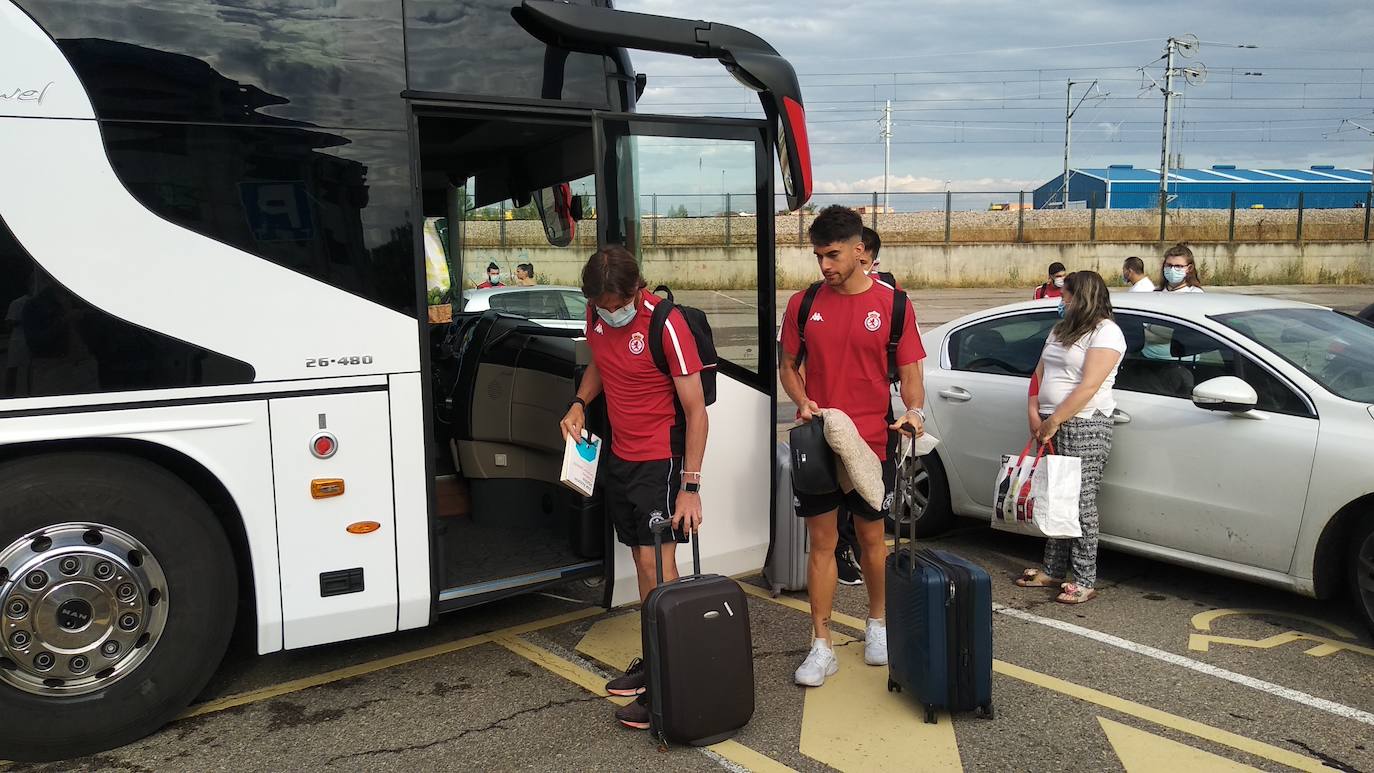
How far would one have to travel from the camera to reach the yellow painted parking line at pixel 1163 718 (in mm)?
3539

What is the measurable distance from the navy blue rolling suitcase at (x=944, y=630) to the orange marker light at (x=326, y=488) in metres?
2.16

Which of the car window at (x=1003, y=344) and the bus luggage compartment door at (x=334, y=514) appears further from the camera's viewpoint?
the car window at (x=1003, y=344)

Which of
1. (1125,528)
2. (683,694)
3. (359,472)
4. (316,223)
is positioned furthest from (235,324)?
(1125,528)

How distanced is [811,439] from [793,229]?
2638cm

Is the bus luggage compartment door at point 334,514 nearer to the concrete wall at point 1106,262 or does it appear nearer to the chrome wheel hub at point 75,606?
the chrome wheel hub at point 75,606

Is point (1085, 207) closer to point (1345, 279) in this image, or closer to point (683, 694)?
point (1345, 279)

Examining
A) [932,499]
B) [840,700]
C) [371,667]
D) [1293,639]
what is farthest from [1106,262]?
[371,667]

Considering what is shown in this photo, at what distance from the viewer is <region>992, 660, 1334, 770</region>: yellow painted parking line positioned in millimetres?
3539

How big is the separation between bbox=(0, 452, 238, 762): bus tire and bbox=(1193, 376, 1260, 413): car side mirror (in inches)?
171

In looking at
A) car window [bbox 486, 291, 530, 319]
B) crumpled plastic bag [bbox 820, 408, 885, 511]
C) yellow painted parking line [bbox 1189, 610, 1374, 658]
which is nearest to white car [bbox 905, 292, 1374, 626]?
yellow painted parking line [bbox 1189, 610, 1374, 658]

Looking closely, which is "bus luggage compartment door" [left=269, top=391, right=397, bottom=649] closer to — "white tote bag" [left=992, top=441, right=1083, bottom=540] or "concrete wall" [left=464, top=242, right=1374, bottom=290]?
"white tote bag" [left=992, top=441, right=1083, bottom=540]

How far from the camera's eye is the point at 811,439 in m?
3.97

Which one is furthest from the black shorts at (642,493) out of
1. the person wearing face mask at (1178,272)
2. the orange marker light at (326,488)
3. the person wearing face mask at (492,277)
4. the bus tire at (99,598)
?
the person wearing face mask at (1178,272)

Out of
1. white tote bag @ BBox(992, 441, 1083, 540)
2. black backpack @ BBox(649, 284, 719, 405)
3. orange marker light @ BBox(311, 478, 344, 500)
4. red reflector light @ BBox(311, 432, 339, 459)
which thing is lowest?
white tote bag @ BBox(992, 441, 1083, 540)
